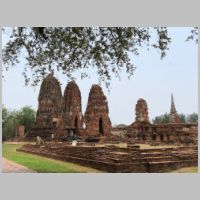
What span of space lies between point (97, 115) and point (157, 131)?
5.35 m

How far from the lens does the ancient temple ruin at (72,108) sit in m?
32.3

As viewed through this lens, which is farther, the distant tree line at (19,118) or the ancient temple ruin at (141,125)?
the distant tree line at (19,118)

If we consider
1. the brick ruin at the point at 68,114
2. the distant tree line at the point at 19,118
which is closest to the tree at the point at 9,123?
the distant tree line at the point at 19,118

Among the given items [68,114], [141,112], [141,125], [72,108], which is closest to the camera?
[141,125]

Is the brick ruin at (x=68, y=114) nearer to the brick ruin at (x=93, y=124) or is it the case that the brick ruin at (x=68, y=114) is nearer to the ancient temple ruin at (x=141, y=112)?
the brick ruin at (x=93, y=124)

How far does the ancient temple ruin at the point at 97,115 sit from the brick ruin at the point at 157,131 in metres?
2.24

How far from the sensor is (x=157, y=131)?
92.9 ft

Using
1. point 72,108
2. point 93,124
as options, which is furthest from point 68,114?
point 93,124

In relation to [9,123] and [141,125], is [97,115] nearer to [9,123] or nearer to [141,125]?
[141,125]

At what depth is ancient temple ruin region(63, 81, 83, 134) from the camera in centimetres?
3234

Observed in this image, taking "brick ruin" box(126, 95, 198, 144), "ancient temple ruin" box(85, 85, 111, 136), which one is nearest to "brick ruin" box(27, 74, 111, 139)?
"ancient temple ruin" box(85, 85, 111, 136)

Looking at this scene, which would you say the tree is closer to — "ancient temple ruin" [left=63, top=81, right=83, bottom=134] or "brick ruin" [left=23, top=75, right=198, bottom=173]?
"brick ruin" [left=23, top=75, right=198, bottom=173]

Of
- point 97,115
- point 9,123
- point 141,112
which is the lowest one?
point 9,123

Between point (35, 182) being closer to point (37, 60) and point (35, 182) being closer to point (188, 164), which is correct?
point (37, 60)
